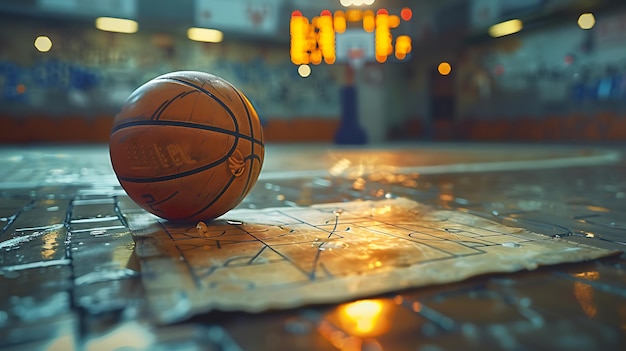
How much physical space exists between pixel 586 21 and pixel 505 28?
Result: 9.99 ft

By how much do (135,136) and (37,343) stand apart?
144 cm

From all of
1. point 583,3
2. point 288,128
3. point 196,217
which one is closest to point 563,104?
point 583,3

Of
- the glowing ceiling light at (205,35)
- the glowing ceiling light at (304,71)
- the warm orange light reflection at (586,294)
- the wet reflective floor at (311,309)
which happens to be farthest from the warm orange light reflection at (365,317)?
the glowing ceiling light at (304,71)

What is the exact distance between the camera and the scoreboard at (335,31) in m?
16.6

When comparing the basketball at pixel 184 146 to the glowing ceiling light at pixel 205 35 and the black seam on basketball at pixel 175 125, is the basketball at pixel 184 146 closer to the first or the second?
the black seam on basketball at pixel 175 125

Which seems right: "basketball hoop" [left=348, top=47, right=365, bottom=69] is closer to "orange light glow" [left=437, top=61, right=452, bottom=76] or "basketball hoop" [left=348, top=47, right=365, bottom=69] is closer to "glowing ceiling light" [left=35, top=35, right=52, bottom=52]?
"orange light glow" [left=437, top=61, right=452, bottom=76]

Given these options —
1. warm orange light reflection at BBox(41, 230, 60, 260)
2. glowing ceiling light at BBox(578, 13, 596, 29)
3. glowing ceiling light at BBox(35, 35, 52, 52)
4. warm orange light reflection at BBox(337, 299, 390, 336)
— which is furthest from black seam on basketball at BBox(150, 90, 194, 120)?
glowing ceiling light at BBox(35, 35, 52, 52)

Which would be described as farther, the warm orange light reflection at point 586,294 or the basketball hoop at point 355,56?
the basketball hoop at point 355,56

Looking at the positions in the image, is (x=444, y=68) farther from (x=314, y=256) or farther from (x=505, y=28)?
(x=314, y=256)

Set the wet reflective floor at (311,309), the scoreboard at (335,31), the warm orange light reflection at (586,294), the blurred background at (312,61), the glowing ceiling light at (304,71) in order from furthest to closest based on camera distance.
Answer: the glowing ceiling light at (304,71) < the scoreboard at (335,31) < the blurred background at (312,61) < the warm orange light reflection at (586,294) < the wet reflective floor at (311,309)

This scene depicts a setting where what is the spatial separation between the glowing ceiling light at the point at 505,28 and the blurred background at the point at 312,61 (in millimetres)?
66

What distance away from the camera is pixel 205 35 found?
19.2 m

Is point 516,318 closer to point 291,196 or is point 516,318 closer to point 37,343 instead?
point 37,343

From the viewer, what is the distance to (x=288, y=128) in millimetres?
21828
